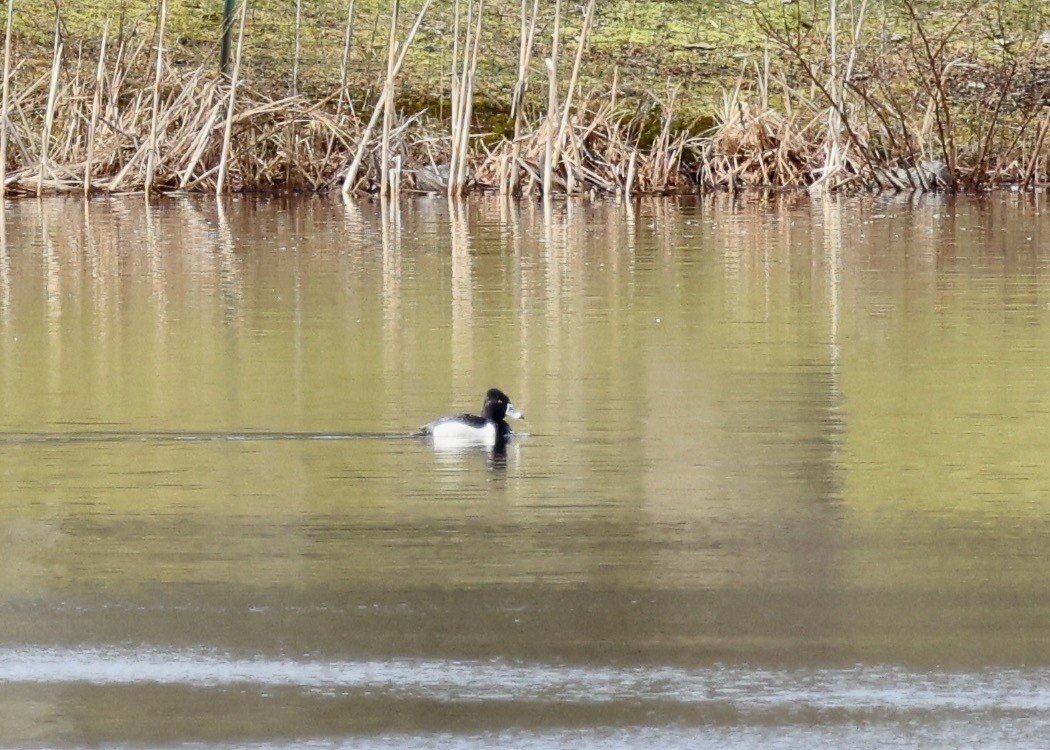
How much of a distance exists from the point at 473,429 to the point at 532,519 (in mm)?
1565

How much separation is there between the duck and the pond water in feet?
0.37

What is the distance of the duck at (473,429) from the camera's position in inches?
360

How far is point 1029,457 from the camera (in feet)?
28.2

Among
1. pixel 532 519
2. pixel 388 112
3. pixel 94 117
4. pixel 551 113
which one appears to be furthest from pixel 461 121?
pixel 532 519

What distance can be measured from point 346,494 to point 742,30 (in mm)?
34490

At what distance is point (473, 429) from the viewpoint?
910cm

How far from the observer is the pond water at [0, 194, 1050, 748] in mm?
5430

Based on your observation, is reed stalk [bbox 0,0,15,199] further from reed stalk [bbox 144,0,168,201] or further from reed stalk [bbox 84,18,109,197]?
reed stalk [bbox 144,0,168,201]

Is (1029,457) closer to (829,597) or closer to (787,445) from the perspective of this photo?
(787,445)

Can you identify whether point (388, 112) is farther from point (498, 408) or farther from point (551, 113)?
point (498, 408)

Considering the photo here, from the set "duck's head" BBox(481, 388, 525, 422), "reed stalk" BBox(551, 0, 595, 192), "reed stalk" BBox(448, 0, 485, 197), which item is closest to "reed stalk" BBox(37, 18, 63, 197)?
"reed stalk" BBox(448, 0, 485, 197)

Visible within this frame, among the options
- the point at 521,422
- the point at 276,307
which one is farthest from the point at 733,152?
the point at 521,422

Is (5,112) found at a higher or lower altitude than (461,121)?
higher

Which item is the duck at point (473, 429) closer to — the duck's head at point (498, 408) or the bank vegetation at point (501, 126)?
the duck's head at point (498, 408)
